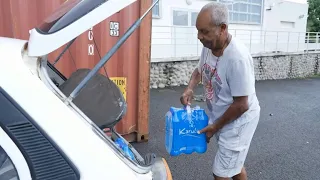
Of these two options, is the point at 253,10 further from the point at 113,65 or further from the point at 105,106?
the point at 105,106

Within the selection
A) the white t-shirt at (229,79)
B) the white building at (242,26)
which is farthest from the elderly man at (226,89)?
the white building at (242,26)

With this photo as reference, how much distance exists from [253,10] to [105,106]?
1560cm

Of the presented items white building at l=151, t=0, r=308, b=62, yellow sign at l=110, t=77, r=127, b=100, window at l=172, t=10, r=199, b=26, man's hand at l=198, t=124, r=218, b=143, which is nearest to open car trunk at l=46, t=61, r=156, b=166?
man's hand at l=198, t=124, r=218, b=143

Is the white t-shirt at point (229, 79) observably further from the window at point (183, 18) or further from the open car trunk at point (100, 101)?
the window at point (183, 18)

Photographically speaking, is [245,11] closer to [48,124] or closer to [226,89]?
[226,89]

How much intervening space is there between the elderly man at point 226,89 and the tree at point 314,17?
33.9m

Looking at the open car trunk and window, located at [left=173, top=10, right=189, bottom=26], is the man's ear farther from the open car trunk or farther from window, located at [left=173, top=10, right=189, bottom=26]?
window, located at [left=173, top=10, right=189, bottom=26]

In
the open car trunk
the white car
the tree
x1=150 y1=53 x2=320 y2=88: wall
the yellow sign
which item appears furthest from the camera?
the tree

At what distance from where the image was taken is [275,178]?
129 inches

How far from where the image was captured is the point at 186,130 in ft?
6.59

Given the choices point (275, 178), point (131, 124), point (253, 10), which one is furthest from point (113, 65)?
point (253, 10)

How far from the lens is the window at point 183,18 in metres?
12.1

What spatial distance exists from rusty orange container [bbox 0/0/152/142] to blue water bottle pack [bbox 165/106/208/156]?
1328 mm

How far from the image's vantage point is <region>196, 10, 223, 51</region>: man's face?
1.73 meters
